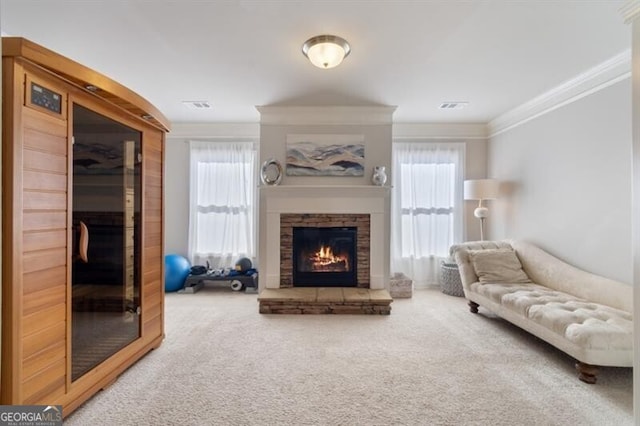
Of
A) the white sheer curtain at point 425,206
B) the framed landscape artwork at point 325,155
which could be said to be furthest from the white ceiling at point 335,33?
the white sheer curtain at point 425,206

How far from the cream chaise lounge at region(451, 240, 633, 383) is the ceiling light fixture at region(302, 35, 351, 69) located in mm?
2637

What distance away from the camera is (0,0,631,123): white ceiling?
206cm

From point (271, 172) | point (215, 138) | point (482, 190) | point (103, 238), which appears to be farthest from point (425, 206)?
point (103, 238)

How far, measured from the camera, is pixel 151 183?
2598mm

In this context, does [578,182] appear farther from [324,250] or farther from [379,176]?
[324,250]

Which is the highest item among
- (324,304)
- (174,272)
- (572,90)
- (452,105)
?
(452,105)

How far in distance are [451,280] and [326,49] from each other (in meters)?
3.53

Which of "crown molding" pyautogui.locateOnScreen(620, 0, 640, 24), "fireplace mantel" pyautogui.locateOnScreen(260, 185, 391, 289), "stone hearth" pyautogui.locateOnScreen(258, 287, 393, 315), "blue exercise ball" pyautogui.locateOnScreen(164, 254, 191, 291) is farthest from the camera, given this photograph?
"blue exercise ball" pyautogui.locateOnScreen(164, 254, 191, 291)

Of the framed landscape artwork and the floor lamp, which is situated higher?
the framed landscape artwork

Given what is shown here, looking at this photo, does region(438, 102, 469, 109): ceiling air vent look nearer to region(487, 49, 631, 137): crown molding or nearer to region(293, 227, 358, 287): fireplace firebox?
region(487, 49, 631, 137): crown molding

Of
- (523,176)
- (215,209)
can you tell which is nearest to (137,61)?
(215,209)

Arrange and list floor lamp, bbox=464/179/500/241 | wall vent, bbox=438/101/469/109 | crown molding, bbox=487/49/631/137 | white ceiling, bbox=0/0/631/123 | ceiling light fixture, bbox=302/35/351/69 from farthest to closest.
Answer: floor lamp, bbox=464/179/500/241 < wall vent, bbox=438/101/469/109 < crown molding, bbox=487/49/631/137 < ceiling light fixture, bbox=302/35/351/69 < white ceiling, bbox=0/0/631/123

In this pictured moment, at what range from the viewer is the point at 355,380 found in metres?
2.14

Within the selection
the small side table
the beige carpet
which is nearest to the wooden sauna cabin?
the beige carpet
